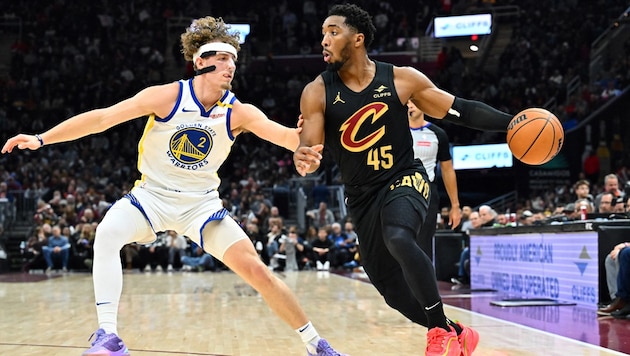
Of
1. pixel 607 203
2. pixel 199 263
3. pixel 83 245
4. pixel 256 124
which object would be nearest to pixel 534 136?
pixel 256 124

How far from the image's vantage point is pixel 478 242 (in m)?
11.5

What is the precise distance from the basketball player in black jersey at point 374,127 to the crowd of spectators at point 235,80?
1375 centimetres

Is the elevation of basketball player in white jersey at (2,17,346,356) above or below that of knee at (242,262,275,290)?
above

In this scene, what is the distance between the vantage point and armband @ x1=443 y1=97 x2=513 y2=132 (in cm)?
433

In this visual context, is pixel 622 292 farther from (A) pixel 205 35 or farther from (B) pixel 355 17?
(A) pixel 205 35

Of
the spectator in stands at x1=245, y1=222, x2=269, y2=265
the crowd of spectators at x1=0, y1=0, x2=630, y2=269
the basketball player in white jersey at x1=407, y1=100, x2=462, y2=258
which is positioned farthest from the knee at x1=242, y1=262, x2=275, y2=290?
the crowd of spectators at x1=0, y1=0, x2=630, y2=269

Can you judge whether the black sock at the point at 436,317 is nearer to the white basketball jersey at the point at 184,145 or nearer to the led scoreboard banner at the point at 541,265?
the white basketball jersey at the point at 184,145

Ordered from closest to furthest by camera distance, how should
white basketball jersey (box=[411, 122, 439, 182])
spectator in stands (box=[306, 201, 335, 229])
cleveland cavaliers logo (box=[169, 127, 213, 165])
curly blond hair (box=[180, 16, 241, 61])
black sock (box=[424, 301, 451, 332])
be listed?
black sock (box=[424, 301, 451, 332]), cleveland cavaliers logo (box=[169, 127, 213, 165]), curly blond hair (box=[180, 16, 241, 61]), white basketball jersey (box=[411, 122, 439, 182]), spectator in stands (box=[306, 201, 335, 229])

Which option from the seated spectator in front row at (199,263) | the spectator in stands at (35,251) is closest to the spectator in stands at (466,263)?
the seated spectator in front row at (199,263)

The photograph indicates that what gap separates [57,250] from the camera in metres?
18.3

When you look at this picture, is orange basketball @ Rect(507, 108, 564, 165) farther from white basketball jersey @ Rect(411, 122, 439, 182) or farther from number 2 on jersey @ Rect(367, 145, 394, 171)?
white basketball jersey @ Rect(411, 122, 439, 182)

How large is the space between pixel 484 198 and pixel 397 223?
19704 millimetres

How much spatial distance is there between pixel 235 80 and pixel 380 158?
72.9 feet

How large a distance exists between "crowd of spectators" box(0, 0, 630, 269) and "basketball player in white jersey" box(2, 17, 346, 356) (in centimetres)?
1341
